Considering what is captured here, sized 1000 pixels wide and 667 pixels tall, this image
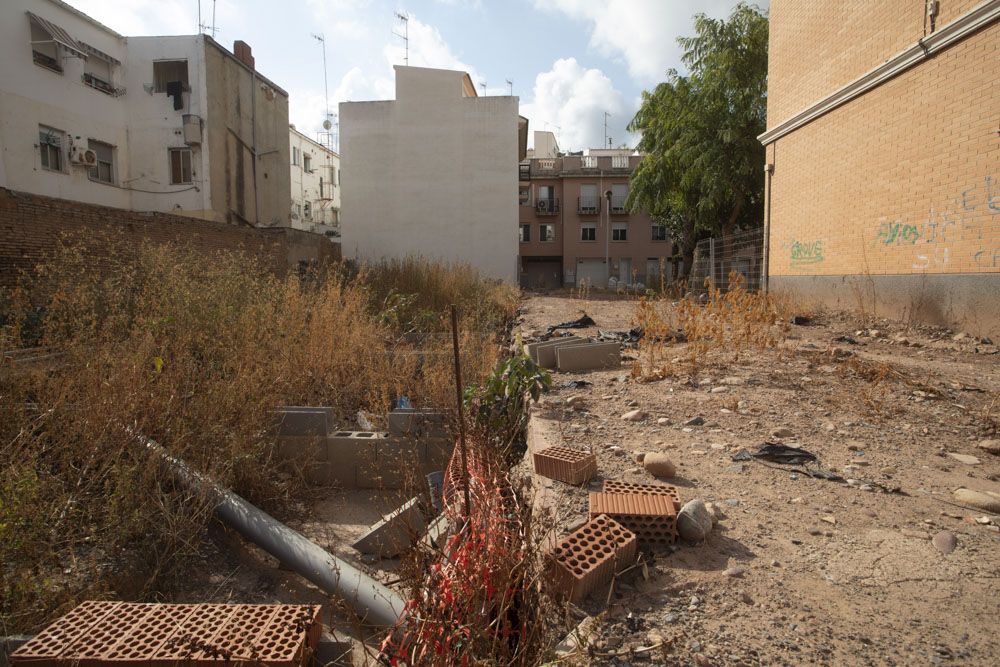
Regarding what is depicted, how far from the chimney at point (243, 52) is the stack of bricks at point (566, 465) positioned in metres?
23.7

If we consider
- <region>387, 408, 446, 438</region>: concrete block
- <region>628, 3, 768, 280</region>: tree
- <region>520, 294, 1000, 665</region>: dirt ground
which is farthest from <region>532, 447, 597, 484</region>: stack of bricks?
<region>628, 3, 768, 280</region>: tree

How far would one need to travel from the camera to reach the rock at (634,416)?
433 centimetres

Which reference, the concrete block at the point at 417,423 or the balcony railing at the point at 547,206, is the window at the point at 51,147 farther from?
the balcony railing at the point at 547,206

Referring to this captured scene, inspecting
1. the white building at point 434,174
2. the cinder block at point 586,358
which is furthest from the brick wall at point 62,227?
the white building at point 434,174

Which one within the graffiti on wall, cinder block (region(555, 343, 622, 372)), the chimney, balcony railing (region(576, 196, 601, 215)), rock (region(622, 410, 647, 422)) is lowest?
rock (region(622, 410, 647, 422))

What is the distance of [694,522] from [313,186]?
1471 inches

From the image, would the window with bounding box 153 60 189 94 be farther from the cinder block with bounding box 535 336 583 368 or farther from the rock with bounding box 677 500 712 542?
the rock with bounding box 677 500 712 542

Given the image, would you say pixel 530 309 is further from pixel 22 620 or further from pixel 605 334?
pixel 22 620

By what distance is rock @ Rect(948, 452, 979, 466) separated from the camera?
11.0 feet

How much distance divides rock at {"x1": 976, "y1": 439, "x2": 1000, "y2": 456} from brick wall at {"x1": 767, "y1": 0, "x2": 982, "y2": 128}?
24.3ft

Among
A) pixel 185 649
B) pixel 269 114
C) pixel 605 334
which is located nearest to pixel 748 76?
pixel 605 334

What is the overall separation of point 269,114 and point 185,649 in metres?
25.5

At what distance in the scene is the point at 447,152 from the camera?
23922 mm

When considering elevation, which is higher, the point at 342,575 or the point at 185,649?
the point at 185,649
